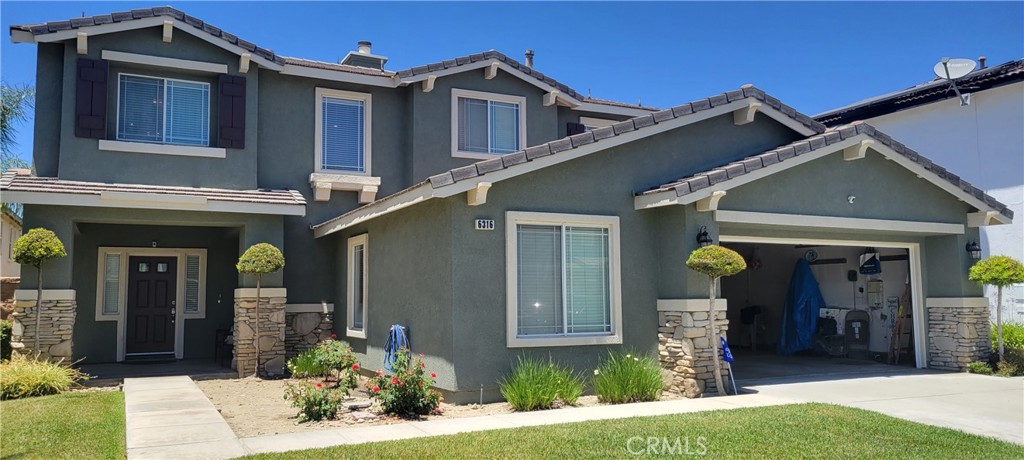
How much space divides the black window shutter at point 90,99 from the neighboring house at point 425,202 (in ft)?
0.10

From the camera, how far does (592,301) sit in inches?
429

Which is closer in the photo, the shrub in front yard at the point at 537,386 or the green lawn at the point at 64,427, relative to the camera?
the green lawn at the point at 64,427

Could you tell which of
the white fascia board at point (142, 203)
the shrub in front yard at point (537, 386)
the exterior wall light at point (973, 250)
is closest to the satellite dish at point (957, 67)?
the exterior wall light at point (973, 250)

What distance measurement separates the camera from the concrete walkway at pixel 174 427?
275 inches

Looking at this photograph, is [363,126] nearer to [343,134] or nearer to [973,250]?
[343,134]

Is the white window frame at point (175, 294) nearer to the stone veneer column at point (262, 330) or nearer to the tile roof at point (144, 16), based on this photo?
the stone veneer column at point (262, 330)

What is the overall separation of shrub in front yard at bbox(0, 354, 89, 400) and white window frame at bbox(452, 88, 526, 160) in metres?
8.19

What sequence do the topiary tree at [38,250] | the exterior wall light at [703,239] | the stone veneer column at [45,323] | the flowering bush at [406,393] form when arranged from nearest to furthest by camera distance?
the flowering bush at [406,393]
the exterior wall light at [703,239]
the topiary tree at [38,250]
the stone veneer column at [45,323]

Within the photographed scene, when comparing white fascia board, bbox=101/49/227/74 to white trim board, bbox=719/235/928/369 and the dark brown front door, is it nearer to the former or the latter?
the dark brown front door

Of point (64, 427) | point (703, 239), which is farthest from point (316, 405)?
point (703, 239)

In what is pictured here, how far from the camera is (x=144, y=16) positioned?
13.7 m

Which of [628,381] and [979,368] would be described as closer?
[628,381]

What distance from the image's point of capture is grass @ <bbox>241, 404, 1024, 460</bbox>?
6.98 m

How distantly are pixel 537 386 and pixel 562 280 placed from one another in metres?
1.74
